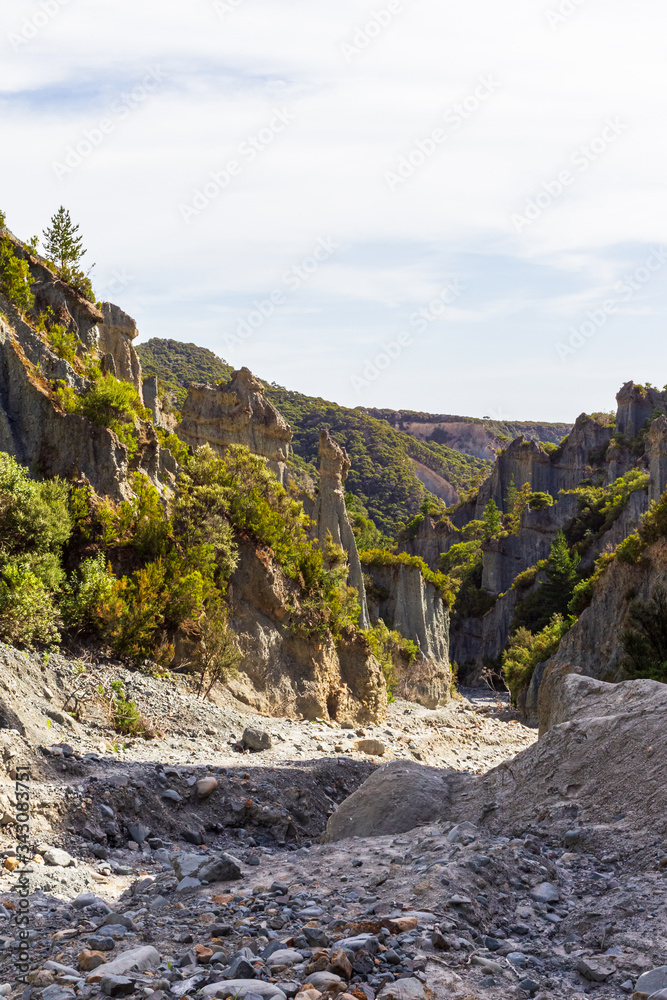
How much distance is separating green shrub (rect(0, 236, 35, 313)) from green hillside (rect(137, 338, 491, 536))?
201 ft

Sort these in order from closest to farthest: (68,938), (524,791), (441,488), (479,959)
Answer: (479,959) → (68,938) → (524,791) → (441,488)

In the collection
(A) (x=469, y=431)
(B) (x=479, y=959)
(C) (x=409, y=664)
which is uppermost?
(A) (x=469, y=431)

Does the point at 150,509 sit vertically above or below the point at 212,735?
above

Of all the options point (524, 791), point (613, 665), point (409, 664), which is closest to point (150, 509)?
point (524, 791)

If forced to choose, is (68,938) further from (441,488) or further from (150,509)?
(441,488)

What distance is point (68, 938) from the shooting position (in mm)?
5090

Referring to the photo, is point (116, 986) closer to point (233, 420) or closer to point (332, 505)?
point (332, 505)

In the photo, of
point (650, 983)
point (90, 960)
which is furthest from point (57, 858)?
point (650, 983)

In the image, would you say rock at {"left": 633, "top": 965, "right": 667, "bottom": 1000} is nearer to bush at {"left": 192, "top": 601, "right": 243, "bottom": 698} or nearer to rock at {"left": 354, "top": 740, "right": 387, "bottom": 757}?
rock at {"left": 354, "top": 740, "right": 387, "bottom": 757}

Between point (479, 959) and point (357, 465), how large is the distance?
9878 centimetres

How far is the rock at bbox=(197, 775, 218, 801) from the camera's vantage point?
10.1 metres

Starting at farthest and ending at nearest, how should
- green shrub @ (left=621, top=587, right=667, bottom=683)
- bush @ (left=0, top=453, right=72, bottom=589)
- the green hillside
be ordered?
the green hillside, green shrub @ (left=621, top=587, right=667, bottom=683), bush @ (left=0, top=453, right=72, bottom=589)

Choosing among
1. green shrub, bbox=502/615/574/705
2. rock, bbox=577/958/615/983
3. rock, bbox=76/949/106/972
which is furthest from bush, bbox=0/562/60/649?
green shrub, bbox=502/615/574/705

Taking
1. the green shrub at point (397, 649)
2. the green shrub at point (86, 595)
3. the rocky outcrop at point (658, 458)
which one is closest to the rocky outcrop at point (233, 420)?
the green shrub at point (397, 649)
